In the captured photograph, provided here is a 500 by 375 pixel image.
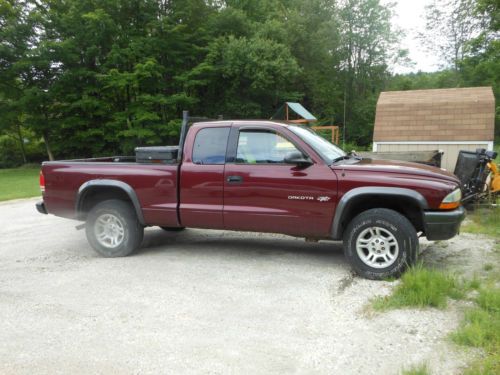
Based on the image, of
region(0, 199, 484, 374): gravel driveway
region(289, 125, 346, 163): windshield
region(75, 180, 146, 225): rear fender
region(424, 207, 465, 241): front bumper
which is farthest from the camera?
region(75, 180, 146, 225): rear fender

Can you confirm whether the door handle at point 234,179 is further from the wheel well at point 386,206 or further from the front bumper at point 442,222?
the front bumper at point 442,222

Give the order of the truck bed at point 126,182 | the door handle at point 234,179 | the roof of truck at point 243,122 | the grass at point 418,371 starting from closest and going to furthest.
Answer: the grass at point 418,371, the door handle at point 234,179, the roof of truck at point 243,122, the truck bed at point 126,182

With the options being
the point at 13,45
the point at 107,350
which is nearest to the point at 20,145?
the point at 13,45

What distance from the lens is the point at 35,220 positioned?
926cm

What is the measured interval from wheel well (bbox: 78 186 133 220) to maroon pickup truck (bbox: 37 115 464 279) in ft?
0.05

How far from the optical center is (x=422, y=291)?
393 centimetres

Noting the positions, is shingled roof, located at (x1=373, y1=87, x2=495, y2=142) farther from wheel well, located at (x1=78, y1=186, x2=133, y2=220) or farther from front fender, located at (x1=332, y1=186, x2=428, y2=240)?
wheel well, located at (x1=78, y1=186, x2=133, y2=220)

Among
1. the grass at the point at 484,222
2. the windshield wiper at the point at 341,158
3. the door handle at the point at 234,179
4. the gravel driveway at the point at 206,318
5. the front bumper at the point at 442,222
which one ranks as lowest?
the grass at the point at 484,222

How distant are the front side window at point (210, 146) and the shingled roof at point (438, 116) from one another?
298 inches

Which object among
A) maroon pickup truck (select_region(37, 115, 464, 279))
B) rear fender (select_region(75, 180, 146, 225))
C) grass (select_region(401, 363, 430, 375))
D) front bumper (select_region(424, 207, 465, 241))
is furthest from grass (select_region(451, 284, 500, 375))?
rear fender (select_region(75, 180, 146, 225))

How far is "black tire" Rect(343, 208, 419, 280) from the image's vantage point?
15.0 ft

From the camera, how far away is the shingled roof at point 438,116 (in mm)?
10867

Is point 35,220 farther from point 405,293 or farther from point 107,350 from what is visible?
point 405,293

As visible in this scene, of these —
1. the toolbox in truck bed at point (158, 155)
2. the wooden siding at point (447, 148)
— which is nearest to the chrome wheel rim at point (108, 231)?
the toolbox in truck bed at point (158, 155)
